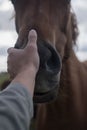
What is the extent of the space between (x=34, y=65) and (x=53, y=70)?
39.3 inches

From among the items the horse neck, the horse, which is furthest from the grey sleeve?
the horse neck

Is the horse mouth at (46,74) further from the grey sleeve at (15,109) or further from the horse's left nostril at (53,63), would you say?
the grey sleeve at (15,109)

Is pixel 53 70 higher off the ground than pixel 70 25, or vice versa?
pixel 70 25

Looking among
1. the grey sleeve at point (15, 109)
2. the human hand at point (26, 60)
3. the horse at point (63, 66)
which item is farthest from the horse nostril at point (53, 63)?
the grey sleeve at point (15, 109)

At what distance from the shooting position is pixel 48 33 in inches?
106

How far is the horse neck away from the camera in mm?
3330

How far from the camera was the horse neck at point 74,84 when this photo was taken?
10.9ft

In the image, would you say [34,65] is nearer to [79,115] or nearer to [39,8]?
[39,8]

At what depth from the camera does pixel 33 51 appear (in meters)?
1.27

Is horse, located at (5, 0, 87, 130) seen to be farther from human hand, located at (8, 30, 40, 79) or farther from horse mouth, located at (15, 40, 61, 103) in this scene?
human hand, located at (8, 30, 40, 79)

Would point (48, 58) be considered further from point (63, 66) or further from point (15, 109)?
point (15, 109)

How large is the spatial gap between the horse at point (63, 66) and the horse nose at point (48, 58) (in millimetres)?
364

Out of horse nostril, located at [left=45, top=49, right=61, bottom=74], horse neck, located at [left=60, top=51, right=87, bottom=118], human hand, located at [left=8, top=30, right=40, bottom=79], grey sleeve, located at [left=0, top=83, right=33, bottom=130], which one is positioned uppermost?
human hand, located at [left=8, top=30, right=40, bottom=79]

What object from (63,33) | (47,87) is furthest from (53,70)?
(63,33)
